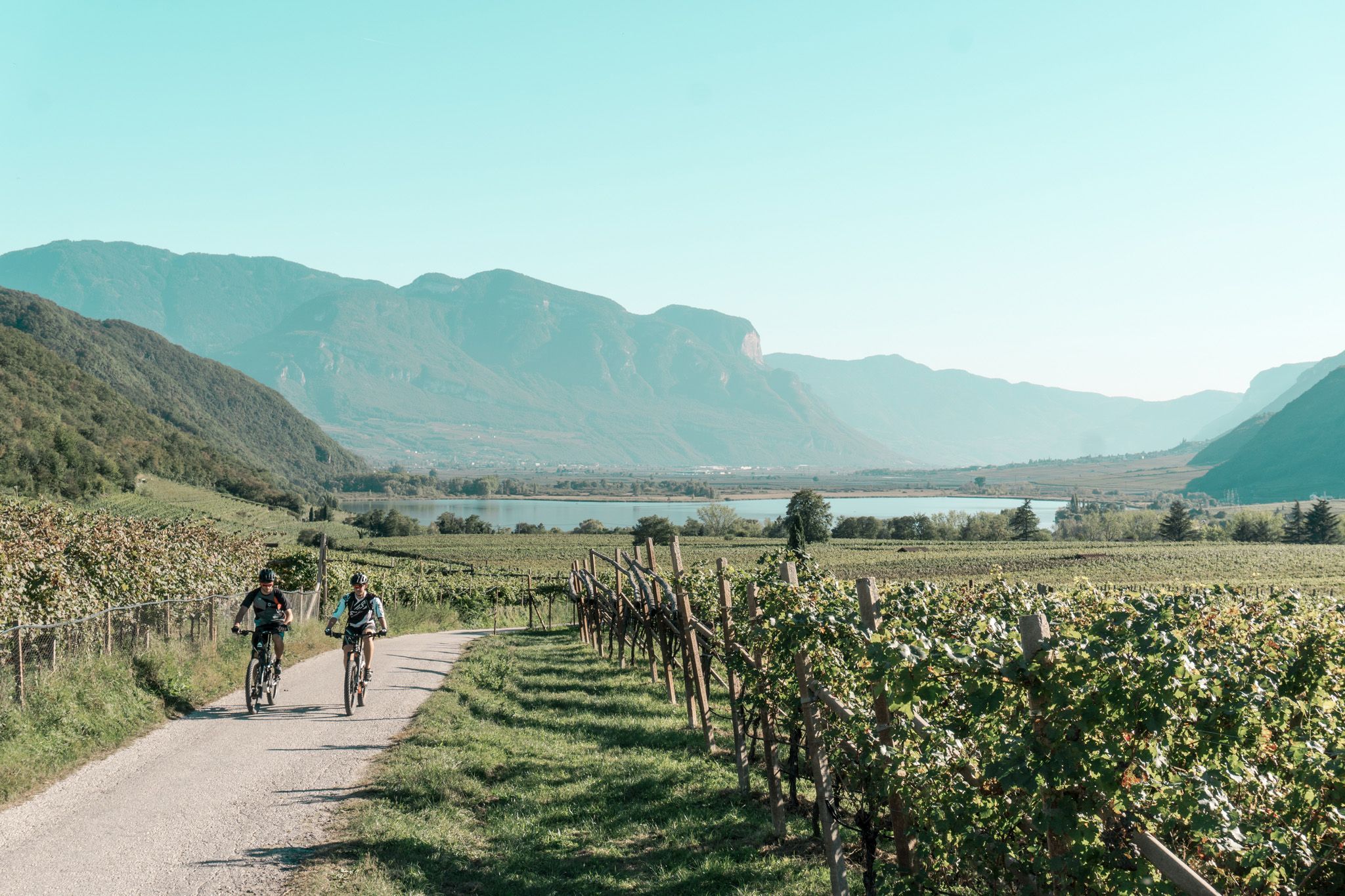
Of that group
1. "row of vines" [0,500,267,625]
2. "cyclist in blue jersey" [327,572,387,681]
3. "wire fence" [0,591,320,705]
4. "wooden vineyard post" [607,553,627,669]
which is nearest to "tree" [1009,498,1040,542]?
"row of vines" [0,500,267,625]

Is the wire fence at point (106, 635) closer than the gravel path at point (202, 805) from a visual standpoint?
No

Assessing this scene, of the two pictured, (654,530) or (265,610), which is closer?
(265,610)

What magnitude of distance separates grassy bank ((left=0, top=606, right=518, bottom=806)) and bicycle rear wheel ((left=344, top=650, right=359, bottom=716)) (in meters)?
2.08

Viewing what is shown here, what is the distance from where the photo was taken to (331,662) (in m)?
18.8

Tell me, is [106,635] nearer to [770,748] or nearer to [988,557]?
[770,748]

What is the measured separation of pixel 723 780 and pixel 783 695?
245 cm

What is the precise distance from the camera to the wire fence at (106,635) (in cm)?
1065

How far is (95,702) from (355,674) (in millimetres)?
3161

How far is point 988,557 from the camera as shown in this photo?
3253 inches

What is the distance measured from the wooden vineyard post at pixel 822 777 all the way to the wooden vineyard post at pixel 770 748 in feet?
2.34

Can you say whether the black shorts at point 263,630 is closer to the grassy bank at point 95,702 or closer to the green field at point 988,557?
the grassy bank at point 95,702

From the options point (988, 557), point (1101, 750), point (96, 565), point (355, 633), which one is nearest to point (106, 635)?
point (355, 633)

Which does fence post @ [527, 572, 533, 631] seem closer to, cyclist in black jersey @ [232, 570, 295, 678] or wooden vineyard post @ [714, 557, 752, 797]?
cyclist in black jersey @ [232, 570, 295, 678]

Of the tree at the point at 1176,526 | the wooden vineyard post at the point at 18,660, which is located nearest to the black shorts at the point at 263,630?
the wooden vineyard post at the point at 18,660
